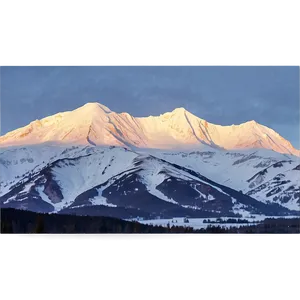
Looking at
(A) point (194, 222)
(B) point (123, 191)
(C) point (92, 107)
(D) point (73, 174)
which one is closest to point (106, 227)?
(B) point (123, 191)

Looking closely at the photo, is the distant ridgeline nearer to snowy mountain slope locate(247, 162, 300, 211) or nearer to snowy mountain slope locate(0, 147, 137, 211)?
snowy mountain slope locate(0, 147, 137, 211)

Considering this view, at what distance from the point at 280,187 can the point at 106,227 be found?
2.98 m

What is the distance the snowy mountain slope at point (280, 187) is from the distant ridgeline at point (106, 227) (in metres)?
0.48

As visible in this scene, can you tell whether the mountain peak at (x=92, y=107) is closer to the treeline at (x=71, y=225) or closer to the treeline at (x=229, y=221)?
the treeline at (x=71, y=225)

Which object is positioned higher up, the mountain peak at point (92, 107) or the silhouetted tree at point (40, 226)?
the mountain peak at point (92, 107)

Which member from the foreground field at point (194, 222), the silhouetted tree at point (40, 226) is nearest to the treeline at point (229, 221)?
the foreground field at point (194, 222)

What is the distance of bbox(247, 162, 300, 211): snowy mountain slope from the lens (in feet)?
31.2

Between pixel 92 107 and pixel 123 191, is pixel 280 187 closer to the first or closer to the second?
pixel 123 191

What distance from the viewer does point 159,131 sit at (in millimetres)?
9266

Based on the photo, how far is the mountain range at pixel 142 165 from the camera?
903 cm

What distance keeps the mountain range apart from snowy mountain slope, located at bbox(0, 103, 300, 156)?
2cm
